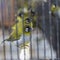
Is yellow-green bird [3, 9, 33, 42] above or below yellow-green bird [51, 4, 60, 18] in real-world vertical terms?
below

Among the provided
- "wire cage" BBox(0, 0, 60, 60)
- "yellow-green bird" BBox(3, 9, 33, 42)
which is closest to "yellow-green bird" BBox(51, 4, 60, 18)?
"wire cage" BBox(0, 0, 60, 60)

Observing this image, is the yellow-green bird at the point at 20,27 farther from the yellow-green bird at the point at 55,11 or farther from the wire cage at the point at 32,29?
the yellow-green bird at the point at 55,11

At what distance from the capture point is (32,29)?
0.92 meters

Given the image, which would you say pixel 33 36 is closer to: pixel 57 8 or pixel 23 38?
pixel 23 38

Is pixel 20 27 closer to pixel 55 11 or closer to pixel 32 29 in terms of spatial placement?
pixel 32 29

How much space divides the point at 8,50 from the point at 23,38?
11 cm

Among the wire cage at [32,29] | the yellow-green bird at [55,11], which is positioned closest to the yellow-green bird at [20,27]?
the wire cage at [32,29]

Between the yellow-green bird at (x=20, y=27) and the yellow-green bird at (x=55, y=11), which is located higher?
the yellow-green bird at (x=55, y=11)

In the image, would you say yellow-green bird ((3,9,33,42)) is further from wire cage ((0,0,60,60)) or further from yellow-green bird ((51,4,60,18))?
yellow-green bird ((51,4,60,18))

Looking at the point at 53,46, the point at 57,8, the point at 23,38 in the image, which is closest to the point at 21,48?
the point at 23,38

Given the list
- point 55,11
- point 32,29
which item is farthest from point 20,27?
point 55,11

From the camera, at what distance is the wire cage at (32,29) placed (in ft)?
3.00

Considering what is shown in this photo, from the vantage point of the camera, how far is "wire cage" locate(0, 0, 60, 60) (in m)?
0.91

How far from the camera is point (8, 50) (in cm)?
96
